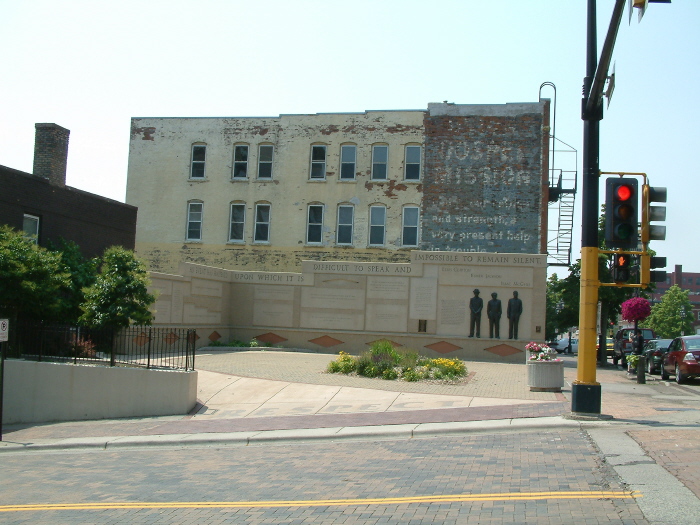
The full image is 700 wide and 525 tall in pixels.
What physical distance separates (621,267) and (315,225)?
917 inches

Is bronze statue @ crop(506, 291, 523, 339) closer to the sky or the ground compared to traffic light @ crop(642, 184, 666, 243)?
closer to the ground

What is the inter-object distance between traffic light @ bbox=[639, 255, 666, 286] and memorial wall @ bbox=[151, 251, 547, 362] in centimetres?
1547

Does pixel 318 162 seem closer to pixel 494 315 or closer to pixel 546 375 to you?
pixel 494 315

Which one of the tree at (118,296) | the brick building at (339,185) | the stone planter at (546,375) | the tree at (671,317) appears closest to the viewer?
the tree at (118,296)

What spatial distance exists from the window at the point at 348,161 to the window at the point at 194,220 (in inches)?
291

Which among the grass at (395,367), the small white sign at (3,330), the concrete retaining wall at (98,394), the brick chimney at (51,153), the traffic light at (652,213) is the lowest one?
the concrete retaining wall at (98,394)

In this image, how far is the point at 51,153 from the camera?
23234 millimetres

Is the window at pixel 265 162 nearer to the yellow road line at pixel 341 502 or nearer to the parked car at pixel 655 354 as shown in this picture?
the parked car at pixel 655 354

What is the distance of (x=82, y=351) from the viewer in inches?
704

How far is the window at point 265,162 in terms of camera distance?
35.6m

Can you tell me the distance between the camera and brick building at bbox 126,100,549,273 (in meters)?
33.4

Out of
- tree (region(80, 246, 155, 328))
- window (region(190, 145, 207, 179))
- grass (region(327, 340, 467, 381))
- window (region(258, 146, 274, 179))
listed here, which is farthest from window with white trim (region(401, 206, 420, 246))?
tree (region(80, 246, 155, 328))

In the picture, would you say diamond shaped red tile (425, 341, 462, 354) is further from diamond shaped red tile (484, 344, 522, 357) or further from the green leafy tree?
the green leafy tree

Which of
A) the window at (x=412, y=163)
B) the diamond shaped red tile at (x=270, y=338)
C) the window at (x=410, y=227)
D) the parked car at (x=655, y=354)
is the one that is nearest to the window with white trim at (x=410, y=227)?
the window at (x=410, y=227)
